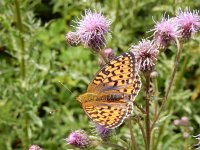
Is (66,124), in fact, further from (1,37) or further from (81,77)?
(1,37)

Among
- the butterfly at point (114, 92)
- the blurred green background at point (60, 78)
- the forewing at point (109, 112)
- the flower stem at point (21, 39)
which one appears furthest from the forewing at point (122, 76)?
the flower stem at point (21, 39)

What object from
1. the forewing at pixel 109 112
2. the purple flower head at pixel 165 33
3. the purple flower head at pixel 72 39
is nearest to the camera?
the forewing at pixel 109 112

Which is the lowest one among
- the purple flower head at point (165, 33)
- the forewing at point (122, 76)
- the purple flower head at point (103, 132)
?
the purple flower head at point (103, 132)

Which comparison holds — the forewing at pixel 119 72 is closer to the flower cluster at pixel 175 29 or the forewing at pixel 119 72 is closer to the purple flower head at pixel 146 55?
the purple flower head at pixel 146 55

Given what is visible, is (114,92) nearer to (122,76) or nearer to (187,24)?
(122,76)

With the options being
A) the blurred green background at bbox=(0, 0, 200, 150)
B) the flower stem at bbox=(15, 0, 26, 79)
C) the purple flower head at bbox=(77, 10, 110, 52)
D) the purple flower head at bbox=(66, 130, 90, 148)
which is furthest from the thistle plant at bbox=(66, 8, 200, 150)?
the flower stem at bbox=(15, 0, 26, 79)

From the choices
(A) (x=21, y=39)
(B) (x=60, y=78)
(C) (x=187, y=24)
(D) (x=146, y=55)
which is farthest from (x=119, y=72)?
(B) (x=60, y=78)

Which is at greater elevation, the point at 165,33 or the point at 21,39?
the point at 21,39
